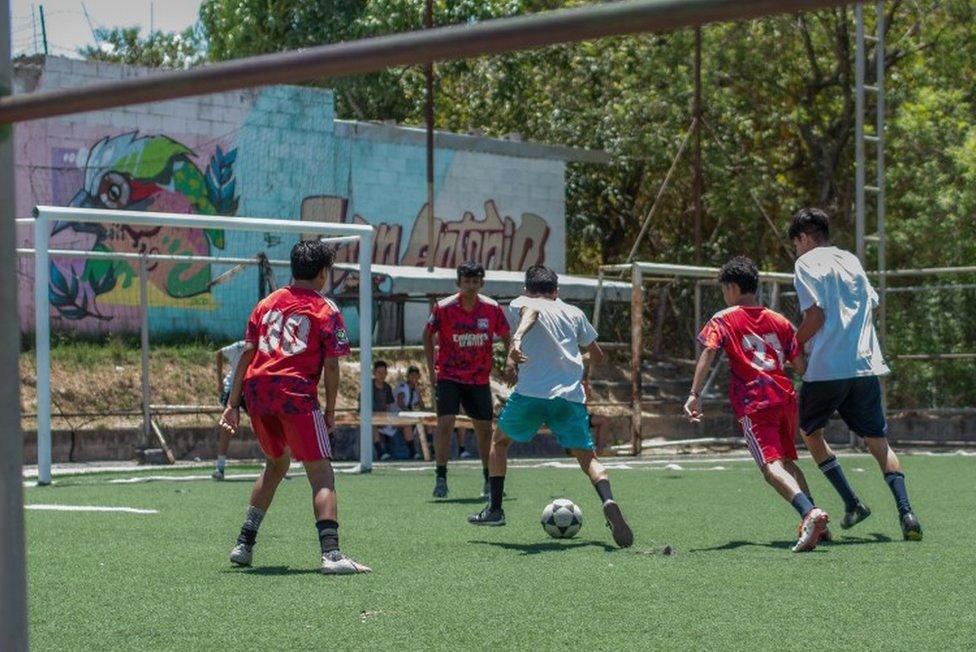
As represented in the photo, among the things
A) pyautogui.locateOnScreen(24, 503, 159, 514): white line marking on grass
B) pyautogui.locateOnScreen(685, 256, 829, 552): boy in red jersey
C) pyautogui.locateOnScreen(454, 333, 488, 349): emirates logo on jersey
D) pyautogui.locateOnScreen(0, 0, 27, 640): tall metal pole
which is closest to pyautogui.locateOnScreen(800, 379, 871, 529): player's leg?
pyautogui.locateOnScreen(685, 256, 829, 552): boy in red jersey

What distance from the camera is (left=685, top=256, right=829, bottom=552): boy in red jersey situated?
917cm

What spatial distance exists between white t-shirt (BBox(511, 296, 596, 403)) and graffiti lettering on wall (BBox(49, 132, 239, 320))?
45.4 feet

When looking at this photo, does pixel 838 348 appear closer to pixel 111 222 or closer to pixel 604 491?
pixel 604 491

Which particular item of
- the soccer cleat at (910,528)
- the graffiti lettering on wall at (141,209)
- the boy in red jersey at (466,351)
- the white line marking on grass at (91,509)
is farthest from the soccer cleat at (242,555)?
the graffiti lettering on wall at (141,209)

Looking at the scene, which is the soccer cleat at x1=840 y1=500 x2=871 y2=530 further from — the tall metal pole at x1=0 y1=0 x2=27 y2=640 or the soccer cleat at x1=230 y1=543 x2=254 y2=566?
the tall metal pole at x1=0 y1=0 x2=27 y2=640

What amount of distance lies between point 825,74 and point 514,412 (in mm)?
21923

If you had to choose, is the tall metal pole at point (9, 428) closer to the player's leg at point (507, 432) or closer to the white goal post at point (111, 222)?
the player's leg at point (507, 432)

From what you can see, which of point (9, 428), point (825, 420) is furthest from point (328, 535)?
point (9, 428)

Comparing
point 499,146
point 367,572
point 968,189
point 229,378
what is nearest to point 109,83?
point 367,572

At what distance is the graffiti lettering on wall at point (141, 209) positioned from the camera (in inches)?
949

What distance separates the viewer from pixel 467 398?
42.9ft

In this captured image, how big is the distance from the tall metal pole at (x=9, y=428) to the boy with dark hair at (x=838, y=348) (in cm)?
710

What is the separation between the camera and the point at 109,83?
8.18 feet

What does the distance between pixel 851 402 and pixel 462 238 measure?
2130 centimetres
